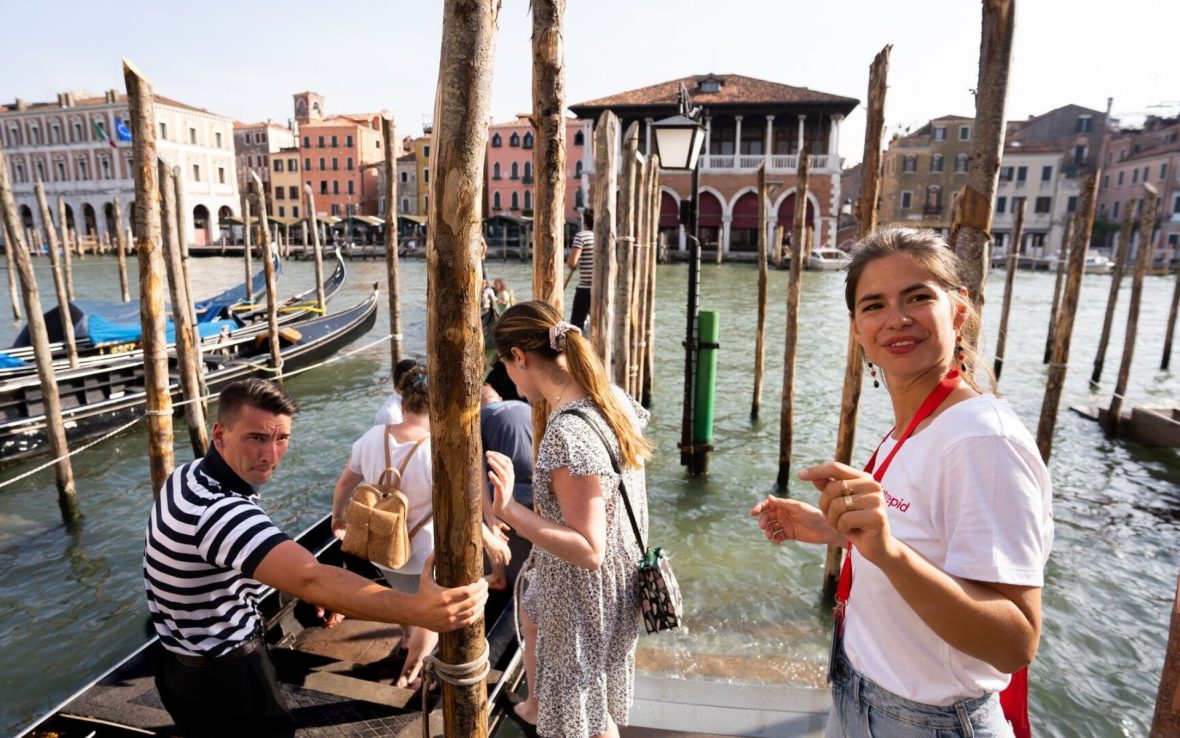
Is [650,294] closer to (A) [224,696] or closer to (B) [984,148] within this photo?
(B) [984,148]

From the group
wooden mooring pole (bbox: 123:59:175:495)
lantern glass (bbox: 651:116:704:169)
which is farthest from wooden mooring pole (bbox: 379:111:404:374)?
lantern glass (bbox: 651:116:704:169)

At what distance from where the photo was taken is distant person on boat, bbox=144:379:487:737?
1250 millimetres

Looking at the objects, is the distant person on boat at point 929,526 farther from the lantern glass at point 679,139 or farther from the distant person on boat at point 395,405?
the lantern glass at point 679,139

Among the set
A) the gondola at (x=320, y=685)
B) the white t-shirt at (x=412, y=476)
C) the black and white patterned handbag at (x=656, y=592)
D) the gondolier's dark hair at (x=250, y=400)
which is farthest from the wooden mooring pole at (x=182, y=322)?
the black and white patterned handbag at (x=656, y=592)

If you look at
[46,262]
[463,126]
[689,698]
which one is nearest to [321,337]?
[689,698]

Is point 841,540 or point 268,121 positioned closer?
point 841,540

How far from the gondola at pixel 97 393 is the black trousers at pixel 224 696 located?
→ 4.88 m

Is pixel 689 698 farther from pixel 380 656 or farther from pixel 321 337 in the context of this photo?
pixel 321 337

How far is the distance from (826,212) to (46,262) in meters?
35.1

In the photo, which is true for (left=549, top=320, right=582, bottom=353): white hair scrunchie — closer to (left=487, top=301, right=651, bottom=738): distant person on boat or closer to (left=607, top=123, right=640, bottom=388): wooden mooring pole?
(left=487, top=301, right=651, bottom=738): distant person on boat

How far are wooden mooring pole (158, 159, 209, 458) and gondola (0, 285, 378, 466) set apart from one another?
1015 mm

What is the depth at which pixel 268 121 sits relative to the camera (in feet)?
166

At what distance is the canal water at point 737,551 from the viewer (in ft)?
11.1

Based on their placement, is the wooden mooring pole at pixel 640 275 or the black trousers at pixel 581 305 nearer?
the wooden mooring pole at pixel 640 275
